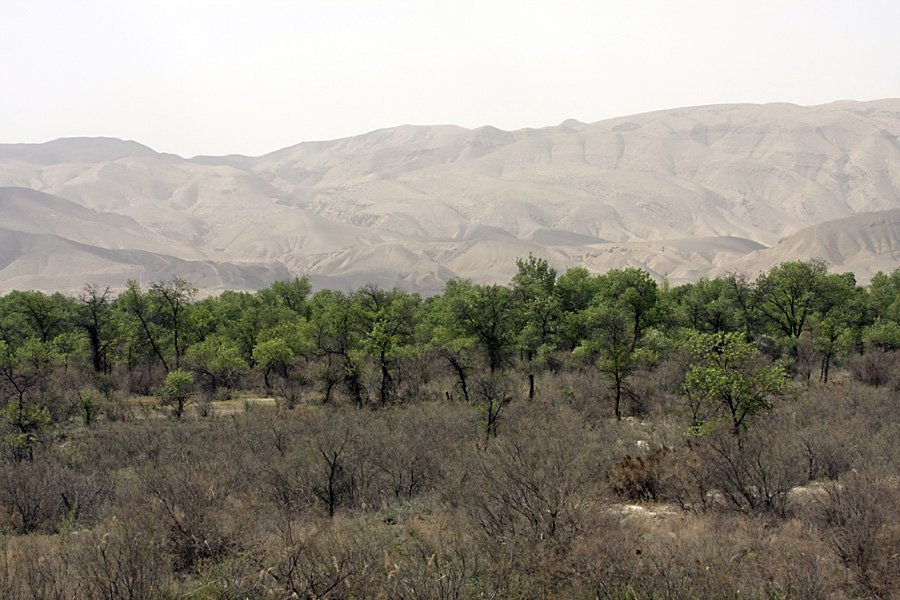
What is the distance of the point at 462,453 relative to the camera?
19500 millimetres

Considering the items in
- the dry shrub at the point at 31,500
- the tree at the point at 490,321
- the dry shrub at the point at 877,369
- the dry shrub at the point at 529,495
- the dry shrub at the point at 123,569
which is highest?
the tree at the point at 490,321

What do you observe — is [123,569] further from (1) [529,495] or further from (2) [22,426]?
(2) [22,426]

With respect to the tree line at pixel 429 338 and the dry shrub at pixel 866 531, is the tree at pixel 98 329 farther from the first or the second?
the dry shrub at pixel 866 531

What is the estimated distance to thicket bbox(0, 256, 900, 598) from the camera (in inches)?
365

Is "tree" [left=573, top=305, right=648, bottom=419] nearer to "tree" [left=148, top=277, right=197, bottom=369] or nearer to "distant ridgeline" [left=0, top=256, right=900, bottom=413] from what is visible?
"distant ridgeline" [left=0, top=256, right=900, bottom=413]

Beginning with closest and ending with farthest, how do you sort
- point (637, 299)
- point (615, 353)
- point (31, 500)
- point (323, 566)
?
point (323, 566), point (31, 500), point (615, 353), point (637, 299)

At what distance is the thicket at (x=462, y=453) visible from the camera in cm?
927

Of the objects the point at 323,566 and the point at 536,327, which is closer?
the point at 323,566

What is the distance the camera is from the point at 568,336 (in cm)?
4284

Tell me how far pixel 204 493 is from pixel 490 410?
12.6m

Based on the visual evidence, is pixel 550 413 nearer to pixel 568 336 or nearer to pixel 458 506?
pixel 458 506

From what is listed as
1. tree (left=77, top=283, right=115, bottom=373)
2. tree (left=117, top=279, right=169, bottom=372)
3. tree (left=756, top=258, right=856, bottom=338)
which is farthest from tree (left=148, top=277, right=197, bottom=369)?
tree (left=756, top=258, right=856, bottom=338)

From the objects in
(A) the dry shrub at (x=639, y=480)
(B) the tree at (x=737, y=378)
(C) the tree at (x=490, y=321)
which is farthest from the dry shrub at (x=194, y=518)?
(C) the tree at (x=490, y=321)

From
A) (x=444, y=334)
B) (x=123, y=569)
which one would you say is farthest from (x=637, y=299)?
(x=123, y=569)
